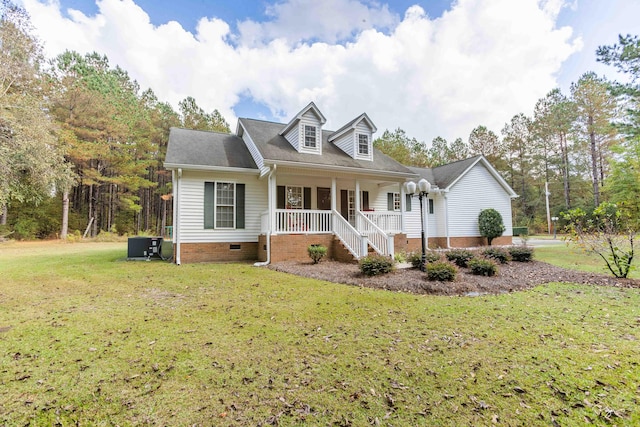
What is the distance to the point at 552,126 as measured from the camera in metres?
31.4

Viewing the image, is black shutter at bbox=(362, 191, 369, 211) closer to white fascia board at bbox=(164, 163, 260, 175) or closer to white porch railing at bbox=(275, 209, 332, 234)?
white porch railing at bbox=(275, 209, 332, 234)

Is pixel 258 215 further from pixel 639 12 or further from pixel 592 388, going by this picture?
pixel 639 12

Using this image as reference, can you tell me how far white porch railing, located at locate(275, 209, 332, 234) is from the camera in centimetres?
1084

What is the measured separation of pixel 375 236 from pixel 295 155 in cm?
465

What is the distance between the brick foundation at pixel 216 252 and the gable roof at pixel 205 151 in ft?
10.3

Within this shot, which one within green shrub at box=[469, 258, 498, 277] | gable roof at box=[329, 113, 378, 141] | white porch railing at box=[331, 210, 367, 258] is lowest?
green shrub at box=[469, 258, 498, 277]

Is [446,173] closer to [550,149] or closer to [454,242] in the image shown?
[454,242]

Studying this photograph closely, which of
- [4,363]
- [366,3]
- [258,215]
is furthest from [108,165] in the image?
[4,363]

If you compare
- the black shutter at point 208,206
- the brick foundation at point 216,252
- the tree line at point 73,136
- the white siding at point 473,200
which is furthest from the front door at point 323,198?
the tree line at point 73,136

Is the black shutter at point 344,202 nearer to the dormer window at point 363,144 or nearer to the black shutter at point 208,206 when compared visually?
the dormer window at point 363,144

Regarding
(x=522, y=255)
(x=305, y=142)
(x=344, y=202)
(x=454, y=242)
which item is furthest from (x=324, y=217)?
(x=454, y=242)

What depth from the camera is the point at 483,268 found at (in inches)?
311

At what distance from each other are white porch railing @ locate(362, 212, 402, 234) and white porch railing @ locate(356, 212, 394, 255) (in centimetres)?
73

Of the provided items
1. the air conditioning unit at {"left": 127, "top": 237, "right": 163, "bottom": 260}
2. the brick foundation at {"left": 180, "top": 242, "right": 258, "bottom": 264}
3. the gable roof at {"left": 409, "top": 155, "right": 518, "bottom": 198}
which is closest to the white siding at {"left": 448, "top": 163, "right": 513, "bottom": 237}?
the gable roof at {"left": 409, "top": 155, "right": 518, "bottom": 198}
